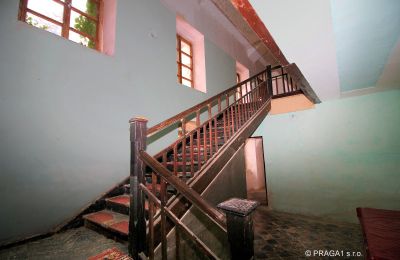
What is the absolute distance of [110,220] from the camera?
291 centimetres

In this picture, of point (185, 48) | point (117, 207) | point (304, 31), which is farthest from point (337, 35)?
point (185, 48)

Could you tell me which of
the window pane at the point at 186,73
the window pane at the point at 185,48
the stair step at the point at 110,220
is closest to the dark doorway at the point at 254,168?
the window pane at the point at 186,73

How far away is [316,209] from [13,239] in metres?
6.52

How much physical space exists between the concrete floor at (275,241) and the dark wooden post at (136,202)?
0.37m

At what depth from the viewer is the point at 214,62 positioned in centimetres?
690

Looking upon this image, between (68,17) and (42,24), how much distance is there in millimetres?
493

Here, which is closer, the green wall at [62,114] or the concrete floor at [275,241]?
the concrete floor at [275,241]

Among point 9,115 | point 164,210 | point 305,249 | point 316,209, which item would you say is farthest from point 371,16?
point 316,209

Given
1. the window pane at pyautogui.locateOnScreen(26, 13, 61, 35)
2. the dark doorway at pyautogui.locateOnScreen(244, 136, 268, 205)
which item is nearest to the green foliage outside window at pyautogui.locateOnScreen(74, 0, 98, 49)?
the window pane at pyautogui.locateOnScreen(26, 13, 61, 35)

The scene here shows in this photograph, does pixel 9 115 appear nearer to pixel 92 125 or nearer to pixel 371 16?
pixel 92 125

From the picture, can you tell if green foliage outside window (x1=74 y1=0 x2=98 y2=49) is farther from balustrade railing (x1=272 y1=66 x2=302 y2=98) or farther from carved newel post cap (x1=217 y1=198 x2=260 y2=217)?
carved newel post cap (x1=217 y1=198 x2=260 y2=217)

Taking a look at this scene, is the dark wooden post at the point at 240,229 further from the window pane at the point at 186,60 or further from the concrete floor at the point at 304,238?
the window pane at the point at 186,60

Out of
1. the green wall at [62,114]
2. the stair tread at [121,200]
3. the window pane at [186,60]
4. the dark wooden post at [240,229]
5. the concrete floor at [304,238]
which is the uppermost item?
the window pane at [186,60]

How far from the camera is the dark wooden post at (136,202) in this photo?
2227mm
